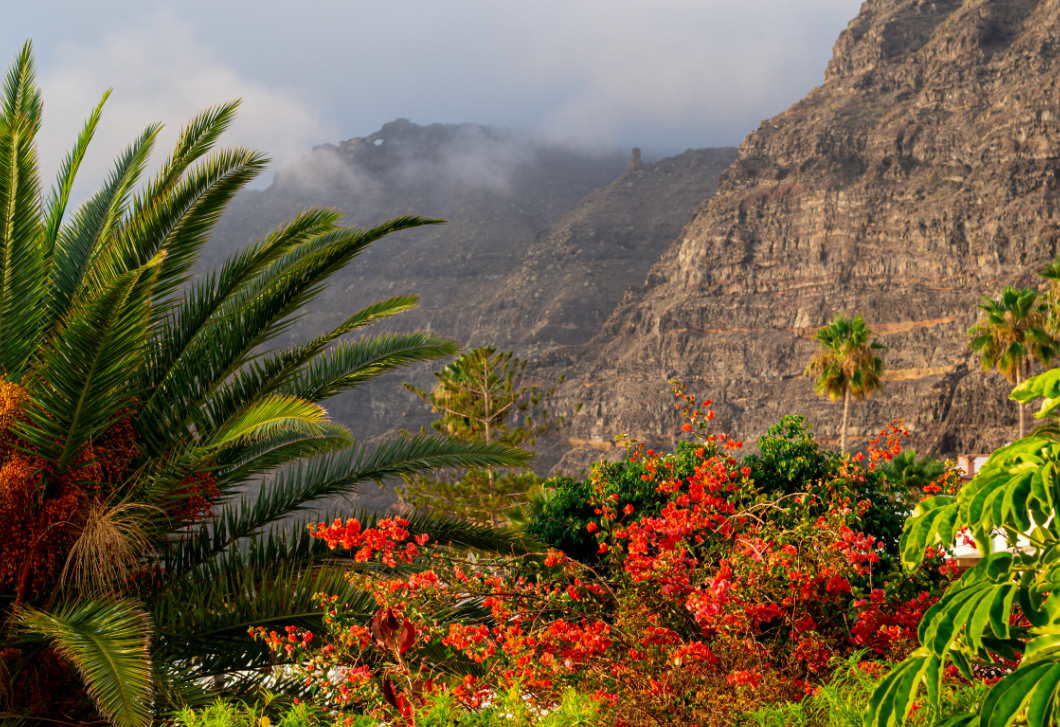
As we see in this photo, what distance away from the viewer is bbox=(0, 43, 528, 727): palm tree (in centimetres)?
514

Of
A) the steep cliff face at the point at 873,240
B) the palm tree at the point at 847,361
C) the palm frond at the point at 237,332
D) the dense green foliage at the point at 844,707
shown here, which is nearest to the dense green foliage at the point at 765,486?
the palm frond at the point at 237,332

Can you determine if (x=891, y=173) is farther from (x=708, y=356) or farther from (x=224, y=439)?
(x=224, y=439)

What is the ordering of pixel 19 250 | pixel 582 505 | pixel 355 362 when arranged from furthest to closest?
1. pixel 582 505
2. pixel 355 362
3. pixel 19 250

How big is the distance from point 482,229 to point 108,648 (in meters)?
151

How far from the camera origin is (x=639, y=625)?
16.1 feet

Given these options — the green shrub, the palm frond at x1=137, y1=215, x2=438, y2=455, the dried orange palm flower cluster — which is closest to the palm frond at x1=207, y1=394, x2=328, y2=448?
the palm frond at x1=137, y1=215, x2=438, y2=455

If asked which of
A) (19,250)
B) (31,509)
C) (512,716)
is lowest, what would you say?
(512,716)

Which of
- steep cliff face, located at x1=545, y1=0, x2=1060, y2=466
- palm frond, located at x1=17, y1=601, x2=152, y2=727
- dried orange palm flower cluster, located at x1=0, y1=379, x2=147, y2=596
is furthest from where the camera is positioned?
steep cliff face, located at x1=545, y1=0, x2=1060, y2=466

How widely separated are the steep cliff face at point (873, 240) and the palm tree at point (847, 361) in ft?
106

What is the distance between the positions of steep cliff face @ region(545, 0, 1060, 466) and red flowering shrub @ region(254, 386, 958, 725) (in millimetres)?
67894

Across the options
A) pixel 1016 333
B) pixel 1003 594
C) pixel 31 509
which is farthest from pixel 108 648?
pixel 1016 333

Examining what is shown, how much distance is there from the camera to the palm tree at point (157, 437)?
5.14m

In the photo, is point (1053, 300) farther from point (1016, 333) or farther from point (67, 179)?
point (67, 179)

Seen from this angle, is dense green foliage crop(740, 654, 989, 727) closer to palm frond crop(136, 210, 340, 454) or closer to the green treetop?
palm frond crop(136, 210, 340, 454)
